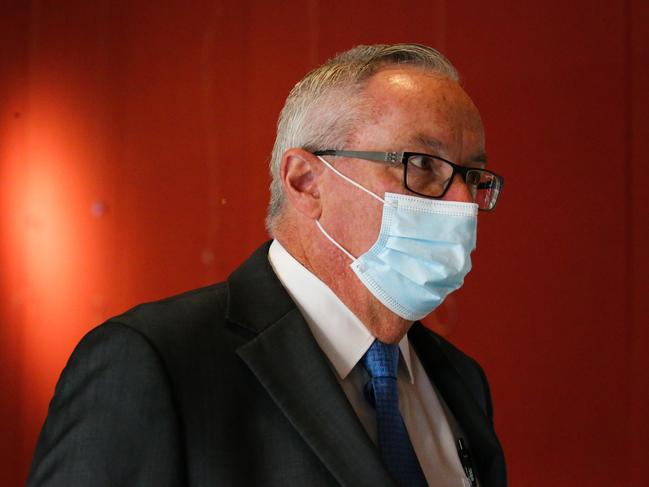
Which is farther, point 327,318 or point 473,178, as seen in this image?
point 473,178

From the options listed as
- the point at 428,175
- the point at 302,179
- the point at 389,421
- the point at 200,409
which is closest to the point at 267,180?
the point at 302,179

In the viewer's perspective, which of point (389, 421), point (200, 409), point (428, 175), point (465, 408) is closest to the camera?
point (200, 409)

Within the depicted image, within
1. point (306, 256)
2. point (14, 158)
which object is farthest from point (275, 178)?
point (14, 158)

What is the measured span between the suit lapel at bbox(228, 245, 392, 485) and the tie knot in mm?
140

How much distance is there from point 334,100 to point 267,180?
4.11ft

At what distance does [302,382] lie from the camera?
115 cm

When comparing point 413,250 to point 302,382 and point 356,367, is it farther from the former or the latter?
point 302,382

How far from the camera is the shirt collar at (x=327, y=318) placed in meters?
1.30

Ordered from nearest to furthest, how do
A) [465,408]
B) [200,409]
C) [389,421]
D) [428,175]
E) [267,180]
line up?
1. [200,409]
2. [389,421]
3. [428,175]
4. [465,408]
5. [267,180]

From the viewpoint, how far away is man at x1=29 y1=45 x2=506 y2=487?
3.45ft

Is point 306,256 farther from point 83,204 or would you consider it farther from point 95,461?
point 83,204

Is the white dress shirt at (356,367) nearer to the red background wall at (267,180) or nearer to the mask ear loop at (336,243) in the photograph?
the mask ear loop at (336,243)

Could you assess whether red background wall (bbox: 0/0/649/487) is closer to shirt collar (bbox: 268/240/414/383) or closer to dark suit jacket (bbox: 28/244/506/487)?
shirt collar (bbox: 268/240/414/383)

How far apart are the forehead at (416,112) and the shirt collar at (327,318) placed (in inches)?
10.8
